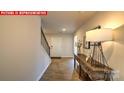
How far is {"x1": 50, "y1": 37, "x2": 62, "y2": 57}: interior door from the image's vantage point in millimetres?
11283

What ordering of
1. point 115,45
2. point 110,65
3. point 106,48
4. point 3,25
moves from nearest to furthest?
point 3,25 < point 115,45 < point 110,65 < point 106,48

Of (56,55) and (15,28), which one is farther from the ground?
(15,28)

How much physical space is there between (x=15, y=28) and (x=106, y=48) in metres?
1.78

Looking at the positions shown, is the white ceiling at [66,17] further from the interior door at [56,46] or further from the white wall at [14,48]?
the interior door at [56,46]

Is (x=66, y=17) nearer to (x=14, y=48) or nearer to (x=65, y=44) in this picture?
(x=14, y=48)

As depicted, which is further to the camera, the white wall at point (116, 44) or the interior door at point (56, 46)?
the interior door at point (56, 46)

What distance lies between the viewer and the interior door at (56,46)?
11283mm

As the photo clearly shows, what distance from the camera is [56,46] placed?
11383 millimetres

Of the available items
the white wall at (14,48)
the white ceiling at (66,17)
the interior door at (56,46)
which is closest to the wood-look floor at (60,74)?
the white wall at (14,48)

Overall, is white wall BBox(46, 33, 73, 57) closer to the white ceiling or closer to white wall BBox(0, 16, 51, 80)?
the white ceiling

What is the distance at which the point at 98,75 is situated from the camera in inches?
111
